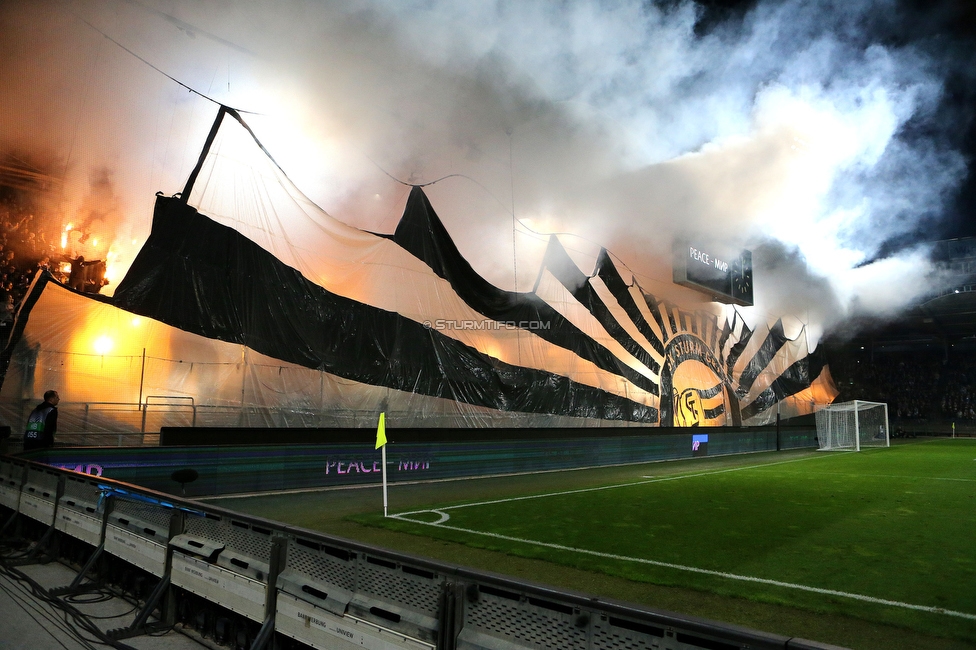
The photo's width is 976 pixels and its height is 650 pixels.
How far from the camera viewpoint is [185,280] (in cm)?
949

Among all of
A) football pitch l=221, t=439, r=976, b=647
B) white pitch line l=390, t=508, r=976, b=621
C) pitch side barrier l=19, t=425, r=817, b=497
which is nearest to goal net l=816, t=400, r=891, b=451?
pitch side barrier l=19, t=425, r=817, b=497

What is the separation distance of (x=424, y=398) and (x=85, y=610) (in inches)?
347

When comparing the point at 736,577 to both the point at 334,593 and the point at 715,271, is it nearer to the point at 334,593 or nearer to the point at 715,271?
the point at 334,593

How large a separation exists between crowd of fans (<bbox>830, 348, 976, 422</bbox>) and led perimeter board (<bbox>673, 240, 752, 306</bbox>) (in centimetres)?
1497

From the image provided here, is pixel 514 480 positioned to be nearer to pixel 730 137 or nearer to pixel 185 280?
pixel 185 280

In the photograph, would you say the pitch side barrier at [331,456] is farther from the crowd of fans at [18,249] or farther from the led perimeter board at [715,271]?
the led perimeter board at [715,271]

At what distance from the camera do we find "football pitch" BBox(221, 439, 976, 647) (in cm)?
421

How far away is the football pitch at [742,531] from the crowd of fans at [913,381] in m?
30.2

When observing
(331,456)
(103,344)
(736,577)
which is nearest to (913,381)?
(331,456)

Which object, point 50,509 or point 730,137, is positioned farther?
point 730,137

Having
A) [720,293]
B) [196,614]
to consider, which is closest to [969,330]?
[720,293]

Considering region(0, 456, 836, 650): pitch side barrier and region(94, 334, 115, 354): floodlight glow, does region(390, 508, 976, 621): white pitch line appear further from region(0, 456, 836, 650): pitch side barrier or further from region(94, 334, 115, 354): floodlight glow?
region(94, 334, 115, 354): floodlight glow

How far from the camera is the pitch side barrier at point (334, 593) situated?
6.11ft

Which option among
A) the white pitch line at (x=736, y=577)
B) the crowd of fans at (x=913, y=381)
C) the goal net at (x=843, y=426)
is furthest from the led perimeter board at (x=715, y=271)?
the white pitch line at (x=736, y=577)
